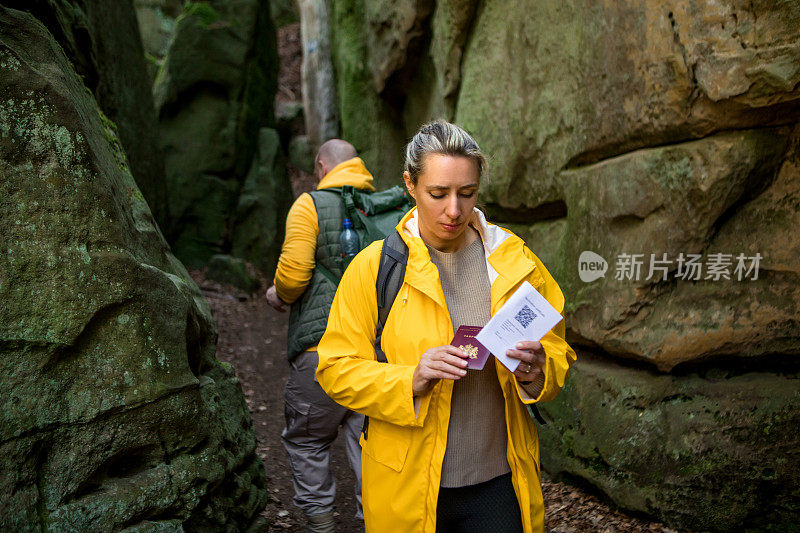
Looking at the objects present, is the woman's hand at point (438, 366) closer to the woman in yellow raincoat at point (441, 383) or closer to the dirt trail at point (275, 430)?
the woman in yellow raincoat at point (441, 383)

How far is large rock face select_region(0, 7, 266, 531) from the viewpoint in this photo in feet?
8.04

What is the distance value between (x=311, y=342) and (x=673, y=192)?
261 centimetres

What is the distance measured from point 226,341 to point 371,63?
6.00m

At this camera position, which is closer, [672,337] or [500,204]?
[672,337]

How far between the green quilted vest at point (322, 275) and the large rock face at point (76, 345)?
1.08 metres

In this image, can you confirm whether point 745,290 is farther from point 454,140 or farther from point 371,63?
point 371,63

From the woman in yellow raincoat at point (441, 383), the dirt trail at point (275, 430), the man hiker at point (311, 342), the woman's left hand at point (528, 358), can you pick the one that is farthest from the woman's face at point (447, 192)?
the dirt trail at point (275, 430)

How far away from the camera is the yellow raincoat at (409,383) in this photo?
7.54ft

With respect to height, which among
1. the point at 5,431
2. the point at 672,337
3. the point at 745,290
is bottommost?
the point at 5,431

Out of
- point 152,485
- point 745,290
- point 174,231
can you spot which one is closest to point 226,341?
point 174,231

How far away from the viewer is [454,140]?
2.41 m

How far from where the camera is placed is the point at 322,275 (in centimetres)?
409

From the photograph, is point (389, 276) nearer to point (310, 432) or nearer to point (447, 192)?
point (447, 192)

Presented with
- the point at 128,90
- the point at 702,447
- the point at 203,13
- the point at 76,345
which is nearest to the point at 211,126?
the point at 203,13
